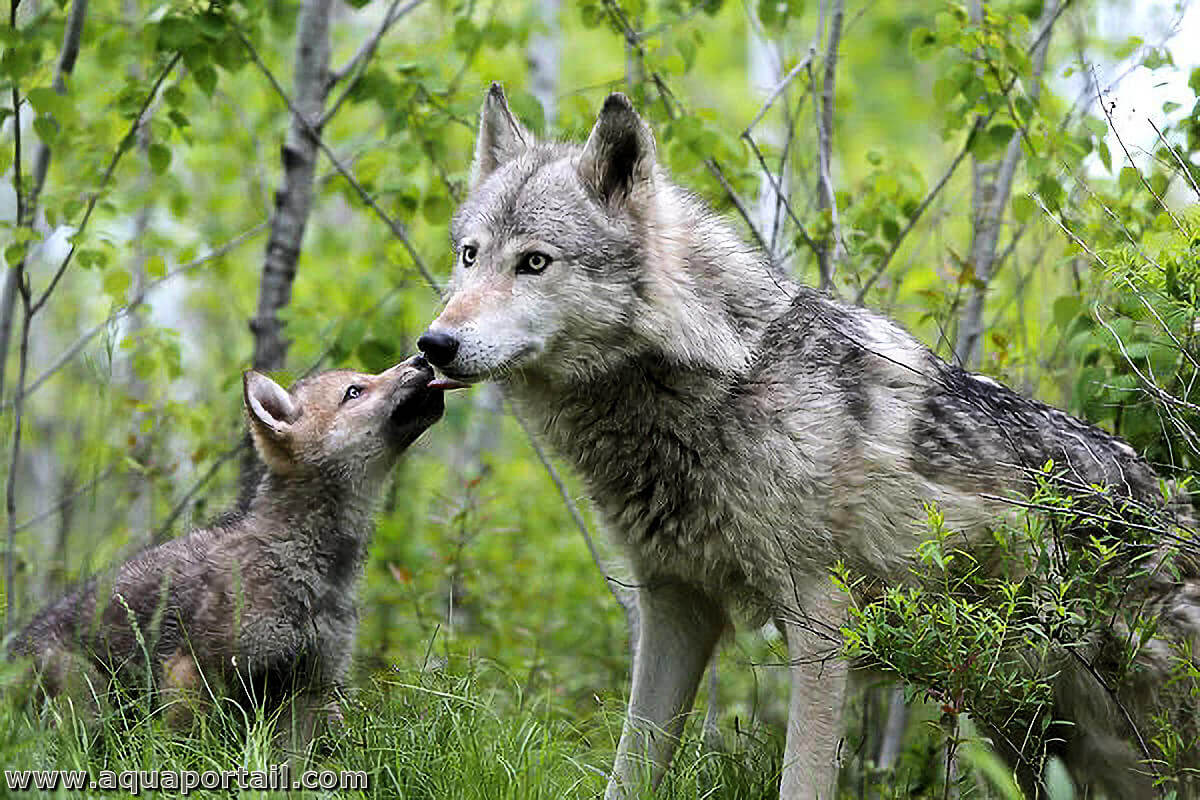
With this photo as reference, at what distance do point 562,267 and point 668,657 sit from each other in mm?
1499

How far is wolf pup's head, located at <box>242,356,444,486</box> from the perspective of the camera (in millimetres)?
4973

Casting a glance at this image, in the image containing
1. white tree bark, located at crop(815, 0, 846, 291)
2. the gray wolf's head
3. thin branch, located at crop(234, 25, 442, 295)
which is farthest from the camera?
thin branch, located at crop(234, 25, 442, 295)

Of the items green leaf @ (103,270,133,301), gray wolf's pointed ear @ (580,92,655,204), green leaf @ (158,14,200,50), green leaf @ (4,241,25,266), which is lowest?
green leaf @ (103,270,133,301)

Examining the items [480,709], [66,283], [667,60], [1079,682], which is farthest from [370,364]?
[66,283]

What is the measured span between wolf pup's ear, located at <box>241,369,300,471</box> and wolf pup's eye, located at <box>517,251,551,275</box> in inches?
56.2

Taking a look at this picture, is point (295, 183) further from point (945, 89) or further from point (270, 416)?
point (945, 89)

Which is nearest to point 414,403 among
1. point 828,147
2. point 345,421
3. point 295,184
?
point 345,421

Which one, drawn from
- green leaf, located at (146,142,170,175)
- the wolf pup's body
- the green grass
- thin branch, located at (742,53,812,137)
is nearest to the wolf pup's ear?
the green grass

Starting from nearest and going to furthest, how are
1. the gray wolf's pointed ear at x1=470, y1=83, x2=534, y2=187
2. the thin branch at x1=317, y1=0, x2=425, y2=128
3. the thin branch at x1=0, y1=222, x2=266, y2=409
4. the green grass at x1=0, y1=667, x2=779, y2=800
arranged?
the green grass at x1=0, y1=667, x2=779, y2=800 → the gray wolf's pointed ear at x1=470, y1=83, x2=534, y2=187 → the thin branch at x1=0, y1=222, x2=266, y2=409 → the thin branch at x1=317, y1=0, x2=425, y2=128

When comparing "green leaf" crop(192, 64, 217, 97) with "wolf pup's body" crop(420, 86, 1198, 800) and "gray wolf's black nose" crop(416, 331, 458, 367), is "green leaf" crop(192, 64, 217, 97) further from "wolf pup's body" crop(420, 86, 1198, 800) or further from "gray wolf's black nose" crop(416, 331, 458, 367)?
"gray wolf's black nose" crop(416, 331, 458, 367)

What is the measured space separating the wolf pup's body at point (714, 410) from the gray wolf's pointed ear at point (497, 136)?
16 centimetres

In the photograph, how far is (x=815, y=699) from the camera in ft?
13.1

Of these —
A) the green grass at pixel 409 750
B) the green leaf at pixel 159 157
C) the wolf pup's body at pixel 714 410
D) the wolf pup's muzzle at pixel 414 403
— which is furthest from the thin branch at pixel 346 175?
the green grass at pixel 409 750

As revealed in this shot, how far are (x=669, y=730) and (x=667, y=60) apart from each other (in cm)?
320
